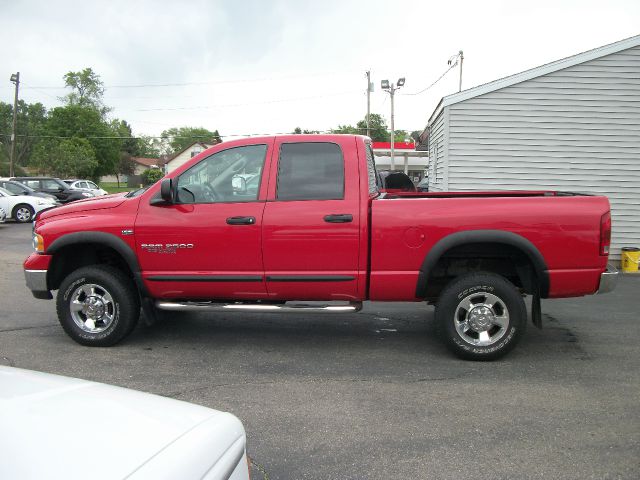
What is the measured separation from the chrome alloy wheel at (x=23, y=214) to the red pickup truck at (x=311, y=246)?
49.8 feet

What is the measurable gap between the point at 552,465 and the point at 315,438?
4.37ft

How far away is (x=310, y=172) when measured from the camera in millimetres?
4656

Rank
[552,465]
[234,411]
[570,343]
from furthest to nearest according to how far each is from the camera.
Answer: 1. [570,343]
2. [234,411]
3. [552,465]

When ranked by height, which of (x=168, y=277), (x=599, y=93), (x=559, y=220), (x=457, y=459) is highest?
(x=599, y=93)

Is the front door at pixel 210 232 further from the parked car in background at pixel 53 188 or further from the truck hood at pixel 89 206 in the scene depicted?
the parked car in background at pixel 53 188

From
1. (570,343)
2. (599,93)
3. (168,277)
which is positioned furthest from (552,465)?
(599,93)

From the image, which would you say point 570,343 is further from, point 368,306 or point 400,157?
point 400,157

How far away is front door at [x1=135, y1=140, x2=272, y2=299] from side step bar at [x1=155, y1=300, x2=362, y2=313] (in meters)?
0.08

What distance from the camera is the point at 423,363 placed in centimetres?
449

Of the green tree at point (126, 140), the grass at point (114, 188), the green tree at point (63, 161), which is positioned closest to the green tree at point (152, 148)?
the green tree at point (126, 140)

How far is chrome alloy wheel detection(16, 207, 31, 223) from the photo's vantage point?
18.0m

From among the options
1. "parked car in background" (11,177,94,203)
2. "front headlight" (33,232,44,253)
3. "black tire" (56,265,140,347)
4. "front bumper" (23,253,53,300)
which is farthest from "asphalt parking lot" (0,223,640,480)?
"parked car in background" (11,177,94,203)

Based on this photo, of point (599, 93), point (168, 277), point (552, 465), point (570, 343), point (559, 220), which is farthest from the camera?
point (599, 93)

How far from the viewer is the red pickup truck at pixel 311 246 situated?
4.34 meters
